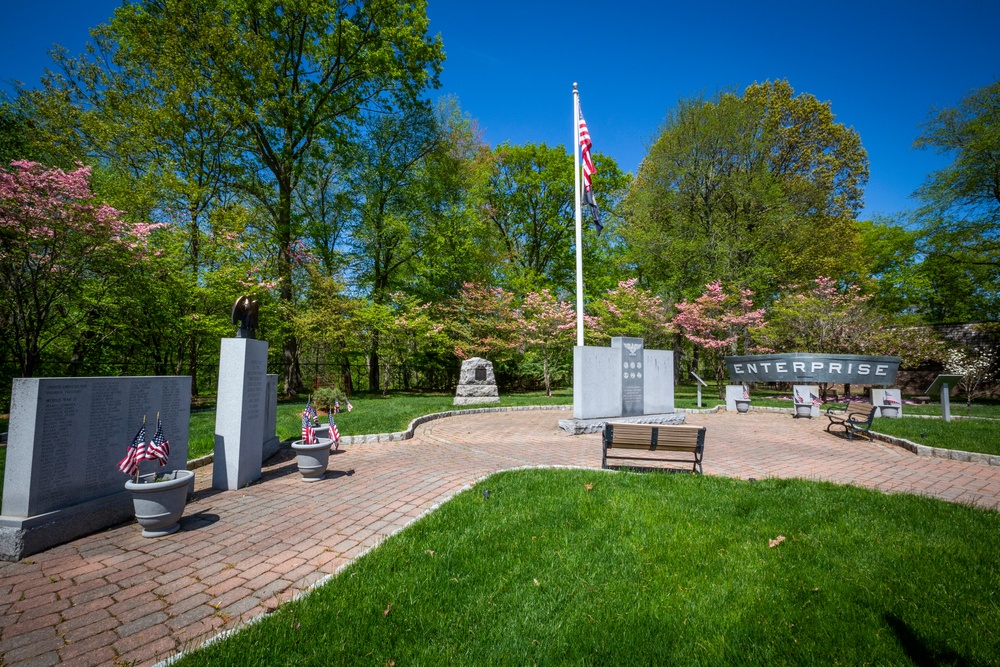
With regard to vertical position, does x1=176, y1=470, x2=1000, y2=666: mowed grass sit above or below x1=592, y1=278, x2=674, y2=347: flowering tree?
below

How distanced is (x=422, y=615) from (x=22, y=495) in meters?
3.95

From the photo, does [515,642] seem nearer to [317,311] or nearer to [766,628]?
[766,628]

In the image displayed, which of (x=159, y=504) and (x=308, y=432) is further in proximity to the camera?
(x=308, y=432)

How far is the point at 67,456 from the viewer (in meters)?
4.07

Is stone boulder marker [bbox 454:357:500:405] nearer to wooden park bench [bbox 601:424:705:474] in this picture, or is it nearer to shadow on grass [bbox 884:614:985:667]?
wooden park bench [bbox 601:424:705:474]

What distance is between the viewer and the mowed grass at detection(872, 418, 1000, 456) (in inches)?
307

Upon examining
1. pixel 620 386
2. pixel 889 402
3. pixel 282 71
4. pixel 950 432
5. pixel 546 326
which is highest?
pixel 282 71

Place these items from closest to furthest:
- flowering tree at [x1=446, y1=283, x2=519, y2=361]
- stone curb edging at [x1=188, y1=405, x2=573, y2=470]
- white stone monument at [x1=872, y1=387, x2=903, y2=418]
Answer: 1. stone curb edging at [x1=188, y1=405, x2=573, y2=470]
2. white stone monument at [x1=872, y1=387, x2=903, y2=418]
3. flowering tree at [x1=446, y1=283, x2=519, y2=361]

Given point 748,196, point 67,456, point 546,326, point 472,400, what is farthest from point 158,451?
point 748,196

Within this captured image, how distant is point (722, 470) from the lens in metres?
6.66

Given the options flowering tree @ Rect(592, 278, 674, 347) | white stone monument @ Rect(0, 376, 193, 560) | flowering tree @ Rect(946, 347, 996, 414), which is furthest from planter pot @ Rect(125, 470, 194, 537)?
flowering tree @ Rect(946, 347, 996, 414)

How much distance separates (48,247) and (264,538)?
44.6ft

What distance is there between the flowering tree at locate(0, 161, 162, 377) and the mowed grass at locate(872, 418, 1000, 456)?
20.9 metres

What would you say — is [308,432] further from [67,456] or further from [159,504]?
[67,456]
